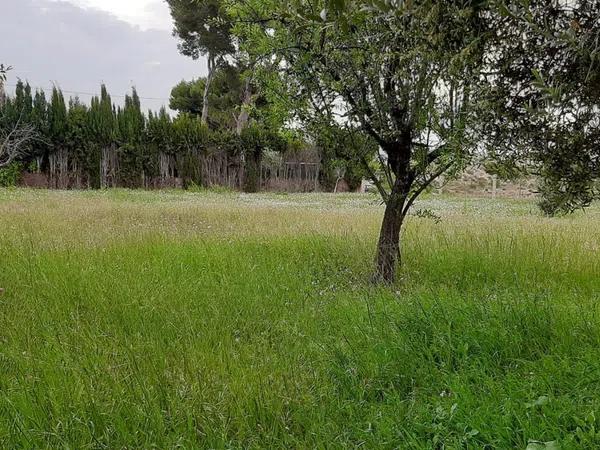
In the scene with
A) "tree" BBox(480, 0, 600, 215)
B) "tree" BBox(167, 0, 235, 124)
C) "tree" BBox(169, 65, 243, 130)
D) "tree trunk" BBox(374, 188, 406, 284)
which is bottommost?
"tree trunk" BBox(374, 188, 406, 284)

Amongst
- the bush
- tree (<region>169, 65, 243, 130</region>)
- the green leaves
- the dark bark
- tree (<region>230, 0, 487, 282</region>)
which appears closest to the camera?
the green leaves

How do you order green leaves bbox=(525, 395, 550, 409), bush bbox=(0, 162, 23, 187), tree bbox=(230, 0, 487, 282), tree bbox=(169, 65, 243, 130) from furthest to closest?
tree bbox=(169, 65, 243, 130) → bush bbox=(0, 162, 23, 187) → tree bbox=(230, 0, 487, 282) → green leaves bbox=(525, 395, 550, 409)

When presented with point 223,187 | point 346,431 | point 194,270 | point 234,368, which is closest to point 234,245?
point 194,270

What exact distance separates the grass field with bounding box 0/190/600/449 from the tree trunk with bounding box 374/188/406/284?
26 centimetres

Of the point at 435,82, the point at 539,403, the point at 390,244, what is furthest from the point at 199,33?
the point at 539,403

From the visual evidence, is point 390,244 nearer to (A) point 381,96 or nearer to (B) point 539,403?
(A) point 381,96

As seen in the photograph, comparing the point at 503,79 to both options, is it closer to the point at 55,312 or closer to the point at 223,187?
the point at 55,312

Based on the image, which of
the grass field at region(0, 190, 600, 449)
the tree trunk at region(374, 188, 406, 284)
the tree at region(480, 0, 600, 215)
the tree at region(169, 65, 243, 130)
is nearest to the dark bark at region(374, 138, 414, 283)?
the tree trunk at region(374, 188, 406, 284)

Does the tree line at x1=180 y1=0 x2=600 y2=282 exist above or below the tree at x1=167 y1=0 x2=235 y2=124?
below

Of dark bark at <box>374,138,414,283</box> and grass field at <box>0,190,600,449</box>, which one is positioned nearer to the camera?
grass field at <box>0,190,600,449</box>

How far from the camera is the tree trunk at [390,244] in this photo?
15.3 feet

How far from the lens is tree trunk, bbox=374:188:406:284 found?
4.66m

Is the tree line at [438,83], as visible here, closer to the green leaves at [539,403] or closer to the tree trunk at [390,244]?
the tree trunk at [390,244]

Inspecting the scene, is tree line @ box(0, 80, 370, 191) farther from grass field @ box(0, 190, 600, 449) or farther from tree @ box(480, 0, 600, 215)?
tree @ box(480, 0, 600, 215)
